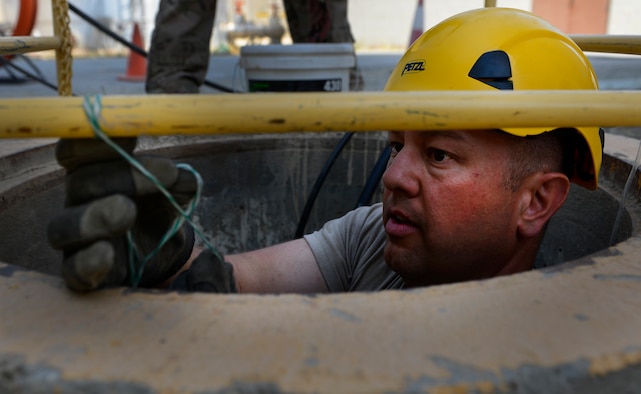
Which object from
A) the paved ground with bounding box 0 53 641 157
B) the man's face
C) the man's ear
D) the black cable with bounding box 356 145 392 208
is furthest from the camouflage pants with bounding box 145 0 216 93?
the man's ear

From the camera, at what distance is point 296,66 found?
9.43 feet

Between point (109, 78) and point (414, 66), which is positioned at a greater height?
point (414, 66)

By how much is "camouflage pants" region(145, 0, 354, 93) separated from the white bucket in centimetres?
56

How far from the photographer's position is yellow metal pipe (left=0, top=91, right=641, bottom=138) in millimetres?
792

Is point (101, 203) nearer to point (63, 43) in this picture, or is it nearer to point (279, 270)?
point (279, 270)

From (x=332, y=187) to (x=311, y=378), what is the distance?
193cm

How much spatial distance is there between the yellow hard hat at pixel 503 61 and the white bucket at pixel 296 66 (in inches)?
59.6

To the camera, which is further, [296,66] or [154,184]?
[296,66]

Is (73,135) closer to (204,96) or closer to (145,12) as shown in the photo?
(204,96)

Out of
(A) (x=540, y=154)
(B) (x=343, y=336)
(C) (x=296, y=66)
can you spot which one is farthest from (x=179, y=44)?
(B) (x=343, y=336)

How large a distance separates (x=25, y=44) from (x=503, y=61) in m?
1.27

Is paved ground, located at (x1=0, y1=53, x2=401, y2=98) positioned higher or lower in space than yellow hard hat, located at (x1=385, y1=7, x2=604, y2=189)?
lower

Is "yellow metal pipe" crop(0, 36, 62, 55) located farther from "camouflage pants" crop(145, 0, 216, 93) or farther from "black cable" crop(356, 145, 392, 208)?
"camouflage pants" crop(145, 0, 216, 93)

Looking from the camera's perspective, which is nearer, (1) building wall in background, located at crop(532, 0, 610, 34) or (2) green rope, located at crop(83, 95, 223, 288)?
(2) green rope, located at crop(83, 95, 223, 288)
